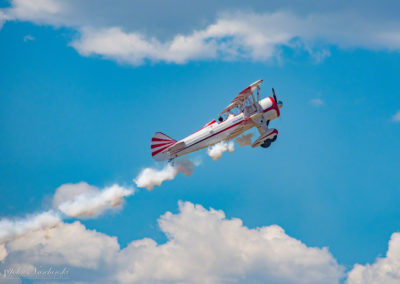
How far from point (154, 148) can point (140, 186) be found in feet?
14.2

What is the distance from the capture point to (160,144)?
74.5m

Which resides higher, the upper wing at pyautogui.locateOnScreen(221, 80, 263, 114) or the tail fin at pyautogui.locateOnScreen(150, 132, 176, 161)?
the upper wing at pyautogui.locateOnScreen(221, 80, 263, 114)

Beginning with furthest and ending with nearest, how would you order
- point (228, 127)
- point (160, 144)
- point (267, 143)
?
point (267, 143) < point (160, 144) < point (228, 127)

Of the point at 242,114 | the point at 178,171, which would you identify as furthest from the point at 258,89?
the point at 178,171

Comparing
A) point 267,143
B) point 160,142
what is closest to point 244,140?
point 267,143

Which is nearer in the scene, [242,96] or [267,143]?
[242,96]

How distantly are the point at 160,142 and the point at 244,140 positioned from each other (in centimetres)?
759

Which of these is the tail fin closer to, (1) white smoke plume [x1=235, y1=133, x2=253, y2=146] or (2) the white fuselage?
(2) the white fuselage

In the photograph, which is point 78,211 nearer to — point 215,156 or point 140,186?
point 140,186

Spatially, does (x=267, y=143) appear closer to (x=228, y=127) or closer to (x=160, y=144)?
(x=228, y=127)

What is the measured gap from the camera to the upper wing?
73.6m

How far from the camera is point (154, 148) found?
244 ft

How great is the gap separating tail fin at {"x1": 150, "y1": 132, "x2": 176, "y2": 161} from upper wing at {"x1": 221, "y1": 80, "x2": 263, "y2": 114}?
553 cm

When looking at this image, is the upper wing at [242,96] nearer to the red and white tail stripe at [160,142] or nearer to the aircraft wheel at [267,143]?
the aircraft wheel at [267,143]
